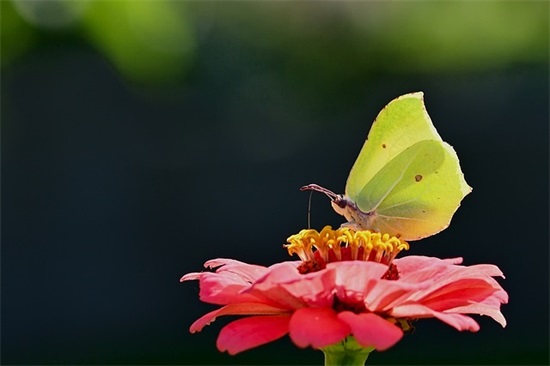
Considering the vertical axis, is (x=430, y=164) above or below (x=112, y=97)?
below

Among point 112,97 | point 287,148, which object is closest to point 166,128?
point 112,97

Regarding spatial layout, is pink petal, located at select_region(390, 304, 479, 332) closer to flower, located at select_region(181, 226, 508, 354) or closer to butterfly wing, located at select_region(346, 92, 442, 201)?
flower, located at select_region(181, 226, 508, 354)

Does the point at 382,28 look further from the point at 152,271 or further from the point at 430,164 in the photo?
the point at 430,164

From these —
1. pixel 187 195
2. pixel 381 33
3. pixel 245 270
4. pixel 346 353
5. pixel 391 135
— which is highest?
pixel 381 33

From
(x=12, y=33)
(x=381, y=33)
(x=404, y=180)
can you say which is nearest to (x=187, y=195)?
(x=381, y=33)

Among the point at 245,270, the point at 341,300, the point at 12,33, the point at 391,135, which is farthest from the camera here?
the point at 12,33

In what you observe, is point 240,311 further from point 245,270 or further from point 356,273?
point 356,273

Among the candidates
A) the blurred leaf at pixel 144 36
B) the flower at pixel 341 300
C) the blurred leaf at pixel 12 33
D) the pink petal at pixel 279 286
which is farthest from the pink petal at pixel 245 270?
the blurred leaf at pixel 12 33

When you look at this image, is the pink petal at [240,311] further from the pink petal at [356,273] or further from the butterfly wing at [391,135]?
the butterfly wing at [391,135]

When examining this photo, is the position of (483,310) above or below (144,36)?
below
